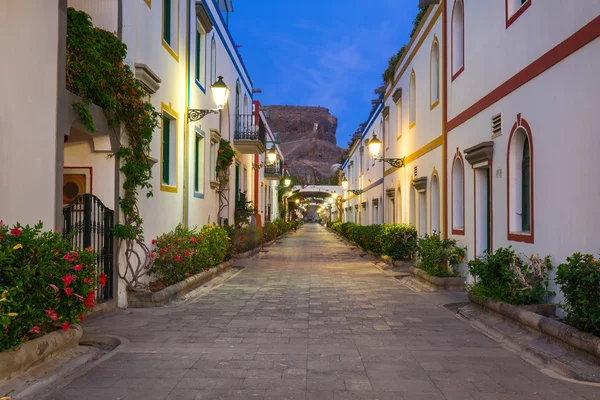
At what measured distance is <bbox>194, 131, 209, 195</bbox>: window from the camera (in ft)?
48.4

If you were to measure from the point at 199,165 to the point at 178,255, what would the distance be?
5224 mm

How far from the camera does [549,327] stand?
19.9 feet

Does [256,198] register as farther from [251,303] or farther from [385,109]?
[251,303]

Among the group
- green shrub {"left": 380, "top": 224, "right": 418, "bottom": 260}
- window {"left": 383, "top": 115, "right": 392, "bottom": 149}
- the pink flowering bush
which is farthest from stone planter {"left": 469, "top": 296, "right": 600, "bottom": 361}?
window {"left": 383, "top": 115, "right": 392, "bottom": 149}

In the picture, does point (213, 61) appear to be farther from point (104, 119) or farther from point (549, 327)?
point (549, 327)

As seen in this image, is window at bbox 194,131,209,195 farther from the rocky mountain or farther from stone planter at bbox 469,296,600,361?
the rocky mountain

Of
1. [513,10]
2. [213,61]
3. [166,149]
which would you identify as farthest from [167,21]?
[513,10]

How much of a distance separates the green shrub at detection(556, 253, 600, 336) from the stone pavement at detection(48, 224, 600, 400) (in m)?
0.68

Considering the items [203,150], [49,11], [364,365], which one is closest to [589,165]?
[364,365]

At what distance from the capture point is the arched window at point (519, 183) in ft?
28.1

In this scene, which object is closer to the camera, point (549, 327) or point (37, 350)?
point (37, 350)

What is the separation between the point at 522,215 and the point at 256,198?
784 inches

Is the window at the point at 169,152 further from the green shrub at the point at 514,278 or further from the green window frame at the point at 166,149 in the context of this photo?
the green shrub at the point at 514,278

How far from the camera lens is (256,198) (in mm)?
27938
